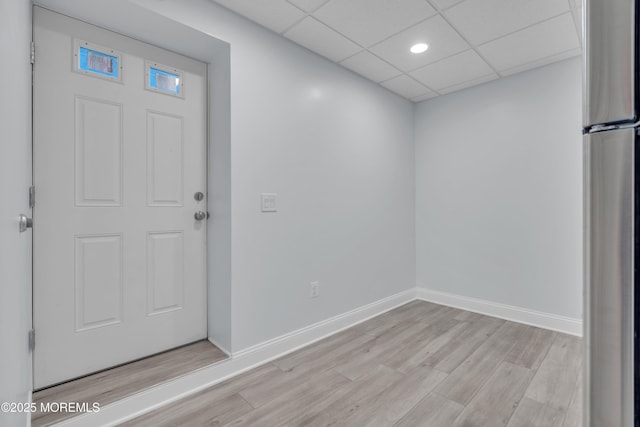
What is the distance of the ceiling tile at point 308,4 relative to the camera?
183cm

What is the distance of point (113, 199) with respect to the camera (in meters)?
1.74

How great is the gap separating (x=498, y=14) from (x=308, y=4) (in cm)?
124

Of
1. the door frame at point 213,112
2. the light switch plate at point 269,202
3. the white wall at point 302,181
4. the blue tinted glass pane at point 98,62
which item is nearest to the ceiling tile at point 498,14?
the white wall at point 302,181

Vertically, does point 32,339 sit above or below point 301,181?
below

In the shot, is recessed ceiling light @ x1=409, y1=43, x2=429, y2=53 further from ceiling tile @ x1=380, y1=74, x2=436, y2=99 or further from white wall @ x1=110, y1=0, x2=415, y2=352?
white wall @ x1=110, y1=0, x2=415, y2=352

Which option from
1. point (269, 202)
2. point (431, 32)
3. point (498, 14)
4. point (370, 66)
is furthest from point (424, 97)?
point (269, 202)

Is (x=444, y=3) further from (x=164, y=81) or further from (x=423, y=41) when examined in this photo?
(x=164, y=81)

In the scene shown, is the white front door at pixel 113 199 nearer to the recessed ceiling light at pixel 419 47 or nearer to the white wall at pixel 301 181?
the white wall at pixel 301 181

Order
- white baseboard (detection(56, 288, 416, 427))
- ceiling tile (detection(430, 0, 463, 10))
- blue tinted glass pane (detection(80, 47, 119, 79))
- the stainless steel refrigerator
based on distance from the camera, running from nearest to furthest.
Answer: the stainless steel refrigerator < white baseboard (detection(56, 288, 416, 427)) < blue tinted glass pane (detection(80, 47, 119, 79)) < ceiling tile (detection(430, 0, 463, 10))

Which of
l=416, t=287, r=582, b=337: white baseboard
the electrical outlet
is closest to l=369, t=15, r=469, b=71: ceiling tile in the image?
the electrical outlet

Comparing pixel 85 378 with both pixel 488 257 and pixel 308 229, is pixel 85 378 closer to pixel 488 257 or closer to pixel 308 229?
pixel 308 229

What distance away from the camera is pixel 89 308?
166 centimetres

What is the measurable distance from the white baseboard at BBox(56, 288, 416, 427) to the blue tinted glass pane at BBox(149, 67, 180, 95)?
1.77 metres

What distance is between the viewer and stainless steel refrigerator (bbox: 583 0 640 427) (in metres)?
0.40
